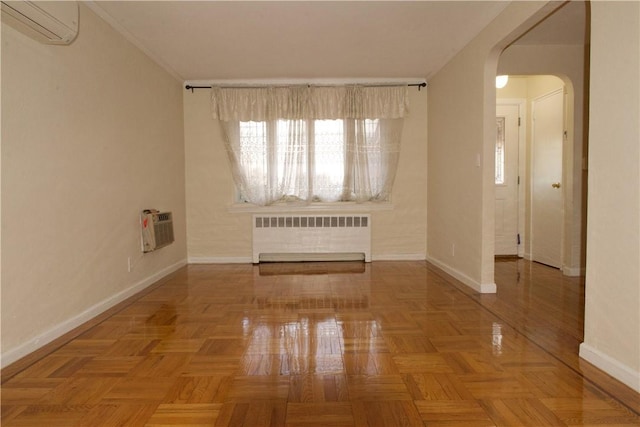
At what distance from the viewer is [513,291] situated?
350cm

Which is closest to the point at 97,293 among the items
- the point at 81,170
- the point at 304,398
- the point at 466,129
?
the point at 81,170

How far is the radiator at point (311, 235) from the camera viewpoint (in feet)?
16.5

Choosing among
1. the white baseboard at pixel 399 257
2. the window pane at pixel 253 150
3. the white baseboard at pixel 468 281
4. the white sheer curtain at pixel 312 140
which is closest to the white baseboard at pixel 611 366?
the white baseboard at pixel 468 281

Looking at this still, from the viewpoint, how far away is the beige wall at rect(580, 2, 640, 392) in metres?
1.75

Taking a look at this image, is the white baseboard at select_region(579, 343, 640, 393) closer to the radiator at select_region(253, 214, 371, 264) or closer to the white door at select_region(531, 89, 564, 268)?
the white door at select_region(531, 89, 564, 268)

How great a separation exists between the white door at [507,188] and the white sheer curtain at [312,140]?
1.42m

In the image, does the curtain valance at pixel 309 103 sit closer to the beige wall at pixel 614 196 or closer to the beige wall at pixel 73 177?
the beige wall at pixel 73 177

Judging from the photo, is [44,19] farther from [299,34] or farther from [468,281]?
[468,281]

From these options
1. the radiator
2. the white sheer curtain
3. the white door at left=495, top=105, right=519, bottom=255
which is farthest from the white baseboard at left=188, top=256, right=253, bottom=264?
the white door at left=495, top=105, right=519, bottom=255

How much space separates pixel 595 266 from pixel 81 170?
303cm

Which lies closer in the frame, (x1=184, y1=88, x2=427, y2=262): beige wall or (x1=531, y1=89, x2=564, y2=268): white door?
(x1=531, y1=89, x2=564, y2=268): white door

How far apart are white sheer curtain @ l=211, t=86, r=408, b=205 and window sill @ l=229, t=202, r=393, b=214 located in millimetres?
82

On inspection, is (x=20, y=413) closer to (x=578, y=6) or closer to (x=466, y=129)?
(x=466, y=129)

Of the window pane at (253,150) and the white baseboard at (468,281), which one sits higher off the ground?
the window pane at (253,150)
